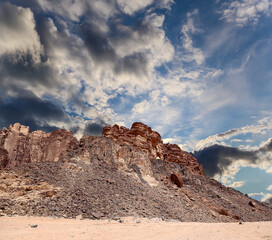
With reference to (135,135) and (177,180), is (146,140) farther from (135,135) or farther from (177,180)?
(177,180)

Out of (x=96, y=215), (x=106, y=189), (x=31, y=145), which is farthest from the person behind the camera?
(x=31, y=145)

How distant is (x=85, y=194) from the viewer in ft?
64.1

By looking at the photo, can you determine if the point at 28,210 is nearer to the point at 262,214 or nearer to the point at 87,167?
the point at 87,167

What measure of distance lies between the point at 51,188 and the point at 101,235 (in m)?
14.3

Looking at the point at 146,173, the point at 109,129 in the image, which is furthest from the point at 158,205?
the point at 109,129

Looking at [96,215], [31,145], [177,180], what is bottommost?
[96,215]

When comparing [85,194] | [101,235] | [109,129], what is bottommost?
[101,235]

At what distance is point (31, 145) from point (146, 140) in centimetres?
4823

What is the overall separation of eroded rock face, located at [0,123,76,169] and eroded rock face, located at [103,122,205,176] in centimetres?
2405

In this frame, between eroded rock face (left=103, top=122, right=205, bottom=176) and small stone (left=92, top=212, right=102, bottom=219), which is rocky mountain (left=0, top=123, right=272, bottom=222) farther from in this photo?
eroded rock face (left=103, top=122, right=205, bottom=176)

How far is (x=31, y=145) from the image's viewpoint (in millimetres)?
69125

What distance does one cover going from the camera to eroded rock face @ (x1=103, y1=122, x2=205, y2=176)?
175 feet

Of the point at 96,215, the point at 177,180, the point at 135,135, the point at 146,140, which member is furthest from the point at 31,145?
the point at 96,215

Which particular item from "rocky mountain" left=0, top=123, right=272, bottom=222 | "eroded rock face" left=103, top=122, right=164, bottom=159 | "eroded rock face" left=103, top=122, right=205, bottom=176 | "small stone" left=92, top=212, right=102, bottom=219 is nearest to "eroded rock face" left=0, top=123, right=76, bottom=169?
A: "eroded rock face" left=103, top=122, right=164, bottom=159
